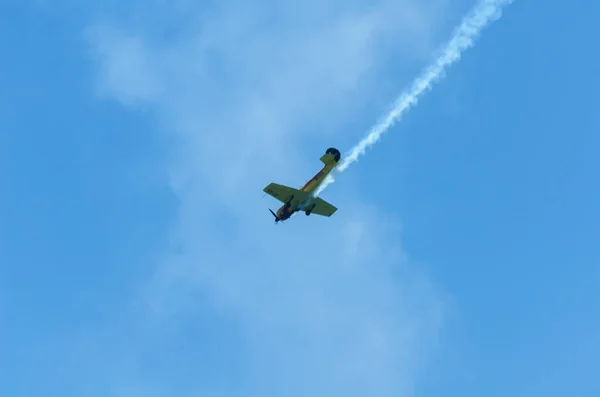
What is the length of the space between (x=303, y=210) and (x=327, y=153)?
225 inches

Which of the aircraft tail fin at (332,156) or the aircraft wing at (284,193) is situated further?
the aircraft wing at (284,193)

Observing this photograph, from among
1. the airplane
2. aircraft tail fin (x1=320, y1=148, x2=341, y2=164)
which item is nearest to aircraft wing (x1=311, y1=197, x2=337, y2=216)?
the airplane

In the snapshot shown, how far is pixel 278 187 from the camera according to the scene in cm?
7512

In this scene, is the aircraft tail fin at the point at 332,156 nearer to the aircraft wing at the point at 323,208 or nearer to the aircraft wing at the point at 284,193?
the aircraft wing at the point at 284,193

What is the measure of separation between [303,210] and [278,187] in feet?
11.9

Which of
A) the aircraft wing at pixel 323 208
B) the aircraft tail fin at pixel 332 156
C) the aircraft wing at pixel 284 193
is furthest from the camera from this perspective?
the aircraft wing at pixel 323 208

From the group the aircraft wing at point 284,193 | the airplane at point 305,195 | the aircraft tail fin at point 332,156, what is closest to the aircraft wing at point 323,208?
the airplane at point 305,195

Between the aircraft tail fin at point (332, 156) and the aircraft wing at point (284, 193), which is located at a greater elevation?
the aircraft tail fin at point (332, 156)

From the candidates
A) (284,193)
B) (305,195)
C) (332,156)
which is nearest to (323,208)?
(305,195)

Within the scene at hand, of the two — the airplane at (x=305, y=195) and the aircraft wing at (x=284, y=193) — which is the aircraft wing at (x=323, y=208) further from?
the aircraft wing at (x=284, y=193)

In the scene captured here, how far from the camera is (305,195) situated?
76.4m

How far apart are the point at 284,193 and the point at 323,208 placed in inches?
171

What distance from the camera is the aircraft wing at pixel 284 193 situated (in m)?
75.2

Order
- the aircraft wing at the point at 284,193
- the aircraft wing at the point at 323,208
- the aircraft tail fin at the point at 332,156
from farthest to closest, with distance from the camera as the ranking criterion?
the aircraft wing at the point at 323,208
the aircraft wing at the point at 284,193
the aircraft tail fin at the point at 332,156
